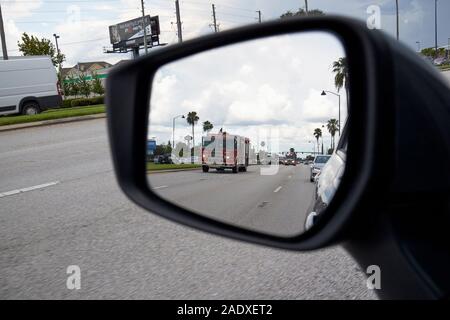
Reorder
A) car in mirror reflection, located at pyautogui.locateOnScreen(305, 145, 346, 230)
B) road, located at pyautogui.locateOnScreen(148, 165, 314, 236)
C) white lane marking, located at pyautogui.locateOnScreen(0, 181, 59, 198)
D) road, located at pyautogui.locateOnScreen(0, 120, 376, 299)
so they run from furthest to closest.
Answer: white lane marking, located at pyautogui.locateOnScreen(0, 181, 59, 198) → road, located at pyautogui.locateOnScreen(0, 120, 376, 299) → road, located at pyautogui.locateOnScreen(148, 165, 314, 236) → car in mirror reflection, located at pyautogui.locateOnScreen(305, 145, 346, 230)

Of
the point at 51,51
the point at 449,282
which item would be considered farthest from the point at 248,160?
the point at 51,51

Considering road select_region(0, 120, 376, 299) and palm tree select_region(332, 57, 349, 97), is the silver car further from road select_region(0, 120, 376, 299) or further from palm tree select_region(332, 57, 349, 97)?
road select_region(0, 120, 376, 299)

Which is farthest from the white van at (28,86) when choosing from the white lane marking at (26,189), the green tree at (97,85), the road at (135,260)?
the green tree at (97,85)

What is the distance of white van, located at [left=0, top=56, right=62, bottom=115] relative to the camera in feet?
69.4

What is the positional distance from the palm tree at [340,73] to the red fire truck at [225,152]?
39cm

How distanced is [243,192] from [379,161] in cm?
80

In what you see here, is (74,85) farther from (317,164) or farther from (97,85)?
(317,164)

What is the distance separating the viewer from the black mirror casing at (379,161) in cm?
112

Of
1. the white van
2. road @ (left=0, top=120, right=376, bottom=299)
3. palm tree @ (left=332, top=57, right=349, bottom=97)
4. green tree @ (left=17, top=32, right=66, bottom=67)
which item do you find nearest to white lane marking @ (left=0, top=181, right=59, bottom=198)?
road @ (left=0, top=120, right=376, bottom=299)

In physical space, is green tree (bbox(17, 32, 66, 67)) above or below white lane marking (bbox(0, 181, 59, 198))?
above

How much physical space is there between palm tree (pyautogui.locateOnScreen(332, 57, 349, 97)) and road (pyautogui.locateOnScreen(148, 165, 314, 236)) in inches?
16.7

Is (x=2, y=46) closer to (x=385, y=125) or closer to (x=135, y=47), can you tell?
(x=385, y=125)

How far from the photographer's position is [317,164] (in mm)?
2168

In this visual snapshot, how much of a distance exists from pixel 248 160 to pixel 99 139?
1637cm
